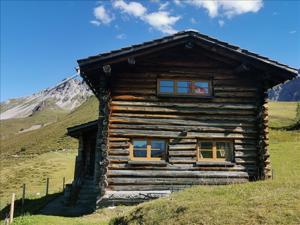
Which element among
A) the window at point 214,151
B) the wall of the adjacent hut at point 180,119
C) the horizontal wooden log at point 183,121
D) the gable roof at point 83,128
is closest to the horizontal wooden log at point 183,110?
the wall of the adjacent hut at point 180,119

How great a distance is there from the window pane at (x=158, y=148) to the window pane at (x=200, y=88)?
2.88 metres

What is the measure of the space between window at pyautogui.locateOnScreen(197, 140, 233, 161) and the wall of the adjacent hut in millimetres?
329

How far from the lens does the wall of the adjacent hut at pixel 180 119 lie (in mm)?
18531

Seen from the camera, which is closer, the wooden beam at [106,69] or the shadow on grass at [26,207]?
the wooden beam at [106,69]

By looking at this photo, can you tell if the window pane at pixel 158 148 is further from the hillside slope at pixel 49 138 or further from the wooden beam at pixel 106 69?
the hillside slope at pixel 49 138

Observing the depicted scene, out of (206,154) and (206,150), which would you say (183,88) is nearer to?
(206,150)

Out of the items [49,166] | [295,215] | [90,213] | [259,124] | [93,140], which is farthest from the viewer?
[49,166]

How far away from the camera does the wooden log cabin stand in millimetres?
18469

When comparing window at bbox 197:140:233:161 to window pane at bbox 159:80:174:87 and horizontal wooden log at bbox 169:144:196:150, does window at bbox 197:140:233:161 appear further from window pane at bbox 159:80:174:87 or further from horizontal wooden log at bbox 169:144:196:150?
window pane at bbox 159:80:174:87

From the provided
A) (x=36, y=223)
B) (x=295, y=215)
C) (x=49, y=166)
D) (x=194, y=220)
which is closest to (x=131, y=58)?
(x=36, y=223)

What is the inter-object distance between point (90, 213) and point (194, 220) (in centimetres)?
833

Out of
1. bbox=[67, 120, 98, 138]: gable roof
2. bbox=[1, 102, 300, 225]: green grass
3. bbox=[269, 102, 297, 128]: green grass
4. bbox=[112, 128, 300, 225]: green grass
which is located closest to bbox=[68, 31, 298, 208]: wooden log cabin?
bbox=[1, 102, 300, 225]: green grass

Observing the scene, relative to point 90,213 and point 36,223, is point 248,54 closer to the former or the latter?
point 90,213

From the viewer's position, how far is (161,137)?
18.7 metres
